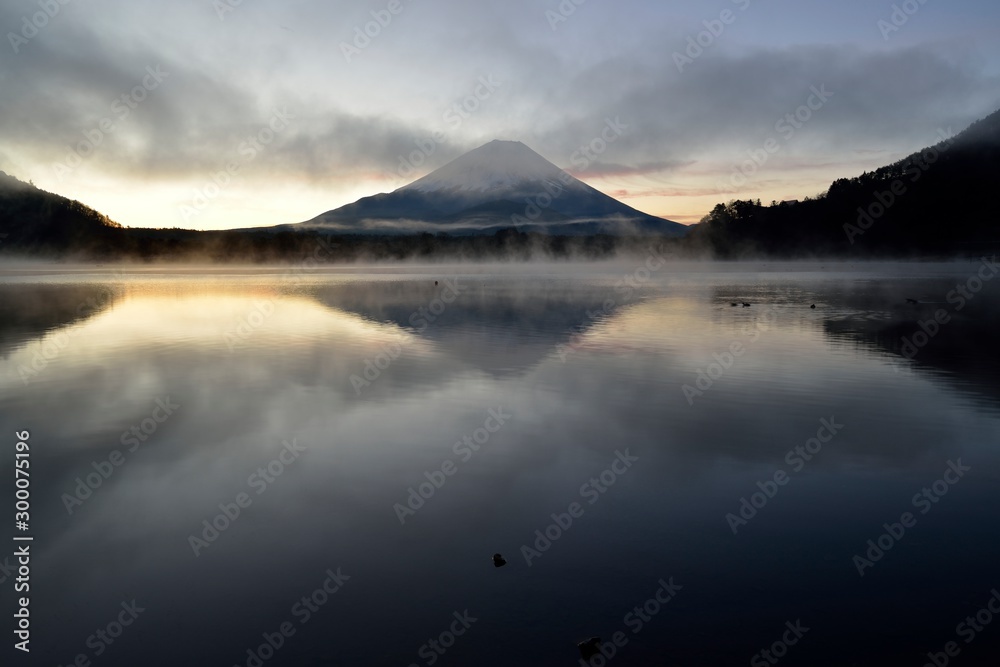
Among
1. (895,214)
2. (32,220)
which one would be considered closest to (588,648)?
(895,214)

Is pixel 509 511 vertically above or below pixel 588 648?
below

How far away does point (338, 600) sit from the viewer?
6852mm

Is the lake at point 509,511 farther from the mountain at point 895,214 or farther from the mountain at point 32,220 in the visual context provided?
the mountain at point 32,220

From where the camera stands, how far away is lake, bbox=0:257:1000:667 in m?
6.28

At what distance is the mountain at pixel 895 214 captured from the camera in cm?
13750

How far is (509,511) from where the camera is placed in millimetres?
9234

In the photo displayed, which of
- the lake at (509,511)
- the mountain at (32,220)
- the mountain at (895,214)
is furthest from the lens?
the mountain at (32,220)

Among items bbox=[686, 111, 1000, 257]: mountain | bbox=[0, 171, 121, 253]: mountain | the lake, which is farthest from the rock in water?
bbox=[0, 171, 121, 253]: mountain

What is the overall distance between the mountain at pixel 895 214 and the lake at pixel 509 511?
467 ft

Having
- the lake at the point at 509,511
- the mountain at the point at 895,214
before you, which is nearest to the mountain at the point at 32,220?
the mountain at the point at 895,214

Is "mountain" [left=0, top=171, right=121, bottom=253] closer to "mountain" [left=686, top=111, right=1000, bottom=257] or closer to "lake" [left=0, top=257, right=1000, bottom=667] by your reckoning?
"mountain" [left=686, top=111, right=1000, bottom=257]

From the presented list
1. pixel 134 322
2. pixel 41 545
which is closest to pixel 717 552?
pixel 41 545

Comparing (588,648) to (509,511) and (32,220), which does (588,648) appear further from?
(32,220)

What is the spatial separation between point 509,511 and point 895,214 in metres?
170
